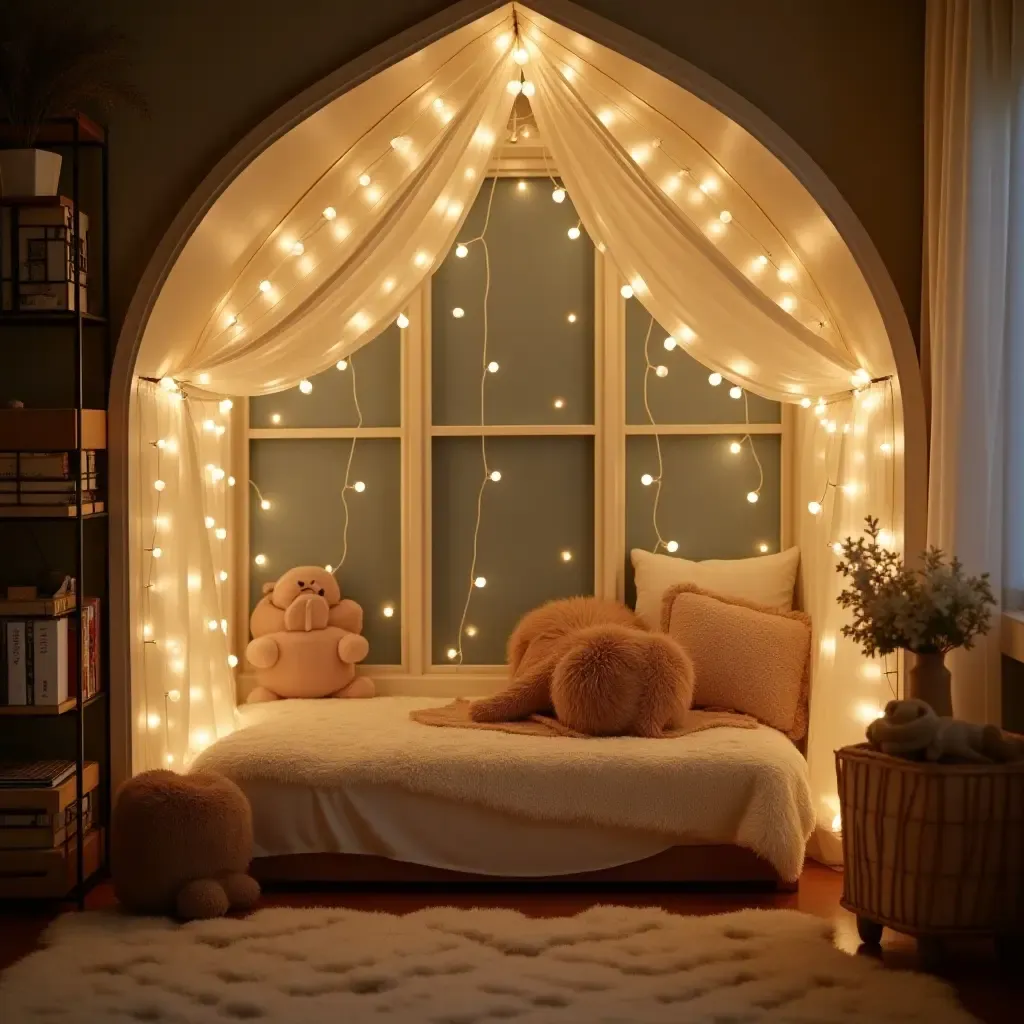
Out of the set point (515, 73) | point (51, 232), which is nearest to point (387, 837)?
point (51, 232)

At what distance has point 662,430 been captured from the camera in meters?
4.62

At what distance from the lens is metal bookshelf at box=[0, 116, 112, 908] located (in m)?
3.46

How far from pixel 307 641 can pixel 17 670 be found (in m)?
1.23

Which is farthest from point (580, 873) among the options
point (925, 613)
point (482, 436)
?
point (482, 436)

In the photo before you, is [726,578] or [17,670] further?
[726,578]

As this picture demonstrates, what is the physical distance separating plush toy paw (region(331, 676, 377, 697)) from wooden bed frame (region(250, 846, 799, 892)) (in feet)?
3.18

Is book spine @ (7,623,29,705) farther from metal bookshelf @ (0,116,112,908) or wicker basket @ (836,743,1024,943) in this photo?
wicker basket @ (836,743,1024,943)

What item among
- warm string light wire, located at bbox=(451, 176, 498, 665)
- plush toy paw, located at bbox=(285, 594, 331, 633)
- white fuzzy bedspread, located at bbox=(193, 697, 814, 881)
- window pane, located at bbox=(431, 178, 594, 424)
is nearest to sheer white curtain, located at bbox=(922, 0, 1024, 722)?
white fuzzy bedspread, located at bbox=(193, 697, 814, 881)

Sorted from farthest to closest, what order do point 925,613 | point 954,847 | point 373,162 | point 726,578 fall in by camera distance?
point 726,578 → point 373,162 → point 925,613 → point 954,847

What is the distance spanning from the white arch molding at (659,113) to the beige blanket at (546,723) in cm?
81

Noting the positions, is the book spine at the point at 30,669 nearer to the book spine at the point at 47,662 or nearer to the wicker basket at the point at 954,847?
the book spine at the point at 47,662

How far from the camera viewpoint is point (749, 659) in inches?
163

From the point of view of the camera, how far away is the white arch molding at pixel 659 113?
3.53 metres

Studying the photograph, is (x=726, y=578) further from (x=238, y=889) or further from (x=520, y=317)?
(x=238, y=889)
